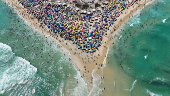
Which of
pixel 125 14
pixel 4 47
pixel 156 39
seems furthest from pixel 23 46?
pixel 156 39

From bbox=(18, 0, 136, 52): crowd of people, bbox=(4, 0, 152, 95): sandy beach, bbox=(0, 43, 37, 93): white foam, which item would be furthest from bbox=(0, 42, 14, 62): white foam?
bbox=(18, 0, 136, 52): crowd of people

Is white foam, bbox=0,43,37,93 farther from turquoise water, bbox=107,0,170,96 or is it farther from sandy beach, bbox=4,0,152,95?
turquoise water, bbox=107,0,170,96

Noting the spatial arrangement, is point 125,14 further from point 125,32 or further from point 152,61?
point 152,61

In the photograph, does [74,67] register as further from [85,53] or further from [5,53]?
[5,53]

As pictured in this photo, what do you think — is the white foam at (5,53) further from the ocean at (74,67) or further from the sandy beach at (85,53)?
the sandy beach at (85,53)

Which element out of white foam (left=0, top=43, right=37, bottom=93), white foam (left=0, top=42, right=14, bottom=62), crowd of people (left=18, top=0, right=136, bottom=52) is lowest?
white foam (left=0, top=43, right=37, bottom=93)

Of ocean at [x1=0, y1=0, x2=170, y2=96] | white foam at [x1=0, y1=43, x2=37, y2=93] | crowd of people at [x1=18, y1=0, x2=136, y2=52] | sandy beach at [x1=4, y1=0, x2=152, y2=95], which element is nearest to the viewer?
ocean at [x1=0, y1=0, x2=170, y2=96]
